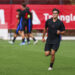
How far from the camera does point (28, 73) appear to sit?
10430 millimetres

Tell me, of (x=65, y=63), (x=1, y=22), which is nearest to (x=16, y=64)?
(x=65, y=63)

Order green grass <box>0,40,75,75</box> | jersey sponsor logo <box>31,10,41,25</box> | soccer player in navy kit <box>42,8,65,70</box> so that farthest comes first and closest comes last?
jersey sponsor logo <box>31,10,41,25</box> < soccer player in navy kit <box>42,8,65,70</box> < green grass <box>0,40,75,75</box>

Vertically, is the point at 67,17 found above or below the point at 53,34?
below

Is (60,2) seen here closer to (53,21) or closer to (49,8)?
(49,8)

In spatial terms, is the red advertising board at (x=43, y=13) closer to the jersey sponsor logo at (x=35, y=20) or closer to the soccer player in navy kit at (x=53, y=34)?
the jersey sponsor logo at (x=35, y=20)

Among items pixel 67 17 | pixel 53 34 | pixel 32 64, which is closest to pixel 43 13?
pixel 67 17

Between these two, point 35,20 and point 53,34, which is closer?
point 53,34

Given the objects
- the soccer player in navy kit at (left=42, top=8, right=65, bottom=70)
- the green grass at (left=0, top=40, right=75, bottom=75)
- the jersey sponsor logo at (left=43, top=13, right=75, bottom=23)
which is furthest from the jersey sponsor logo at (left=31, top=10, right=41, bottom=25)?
the soccer player in navy kit at (left=42, top=8, right=65, bottom=70)

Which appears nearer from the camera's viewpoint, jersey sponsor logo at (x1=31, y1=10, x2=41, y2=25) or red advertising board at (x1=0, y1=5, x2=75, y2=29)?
red advertising board at (x1=0, y1=5, x2=75, y2=29)

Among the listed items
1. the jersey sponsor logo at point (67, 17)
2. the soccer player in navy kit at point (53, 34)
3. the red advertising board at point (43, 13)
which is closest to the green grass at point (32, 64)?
the soccer player in navy kit at point (53, 34)

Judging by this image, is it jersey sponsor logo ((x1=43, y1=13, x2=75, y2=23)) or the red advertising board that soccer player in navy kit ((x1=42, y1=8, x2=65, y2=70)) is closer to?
the red advertising board

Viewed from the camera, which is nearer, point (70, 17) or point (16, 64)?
point (16, 64)

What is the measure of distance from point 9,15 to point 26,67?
13.2m

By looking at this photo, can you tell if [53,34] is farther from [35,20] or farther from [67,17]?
[67,17]
